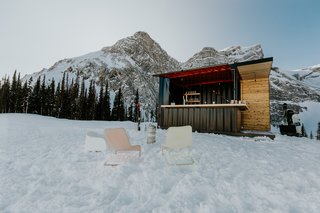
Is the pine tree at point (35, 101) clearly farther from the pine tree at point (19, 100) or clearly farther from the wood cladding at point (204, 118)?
the wood cladding at point (204, 118)

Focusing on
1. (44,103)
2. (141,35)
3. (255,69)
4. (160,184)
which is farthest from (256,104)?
(141,35)

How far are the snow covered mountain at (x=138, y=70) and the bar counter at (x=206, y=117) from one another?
308ft

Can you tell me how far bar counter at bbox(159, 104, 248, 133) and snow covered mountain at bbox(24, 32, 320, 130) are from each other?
93.9m

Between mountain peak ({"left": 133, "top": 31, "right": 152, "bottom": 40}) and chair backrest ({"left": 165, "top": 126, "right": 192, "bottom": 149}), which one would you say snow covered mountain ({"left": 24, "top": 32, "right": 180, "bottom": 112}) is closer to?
mountain peak ({"left": 133, "top": 31, "right": 152, "bottom": 40})

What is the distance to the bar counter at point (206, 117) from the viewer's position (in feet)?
30.7

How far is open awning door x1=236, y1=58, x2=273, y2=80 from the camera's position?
9.33 m

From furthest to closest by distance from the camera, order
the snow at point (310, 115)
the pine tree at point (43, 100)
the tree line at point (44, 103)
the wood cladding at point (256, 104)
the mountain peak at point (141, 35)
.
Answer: the mountain peak at point (141, 35)
the snow at point (310, 115)
the pine tree at point (43, 100)
the tree line at point (44, 103)
the wood cladding at point (256, 104)

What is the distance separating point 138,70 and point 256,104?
428 ft

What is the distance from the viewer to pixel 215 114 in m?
9.88

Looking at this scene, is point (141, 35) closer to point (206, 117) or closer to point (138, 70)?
point (138, 70)

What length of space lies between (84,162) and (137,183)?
6.58 ft

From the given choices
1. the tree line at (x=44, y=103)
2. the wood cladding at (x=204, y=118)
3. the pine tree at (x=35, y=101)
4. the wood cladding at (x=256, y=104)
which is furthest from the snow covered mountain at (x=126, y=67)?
the wood cladding at (x=204, y=118)

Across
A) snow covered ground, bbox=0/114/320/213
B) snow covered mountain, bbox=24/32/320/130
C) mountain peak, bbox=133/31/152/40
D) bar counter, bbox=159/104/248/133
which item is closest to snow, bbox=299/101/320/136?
snow covered mountain, bbox=24/32/320/130

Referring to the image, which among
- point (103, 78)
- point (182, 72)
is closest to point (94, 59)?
point (103, 78)
